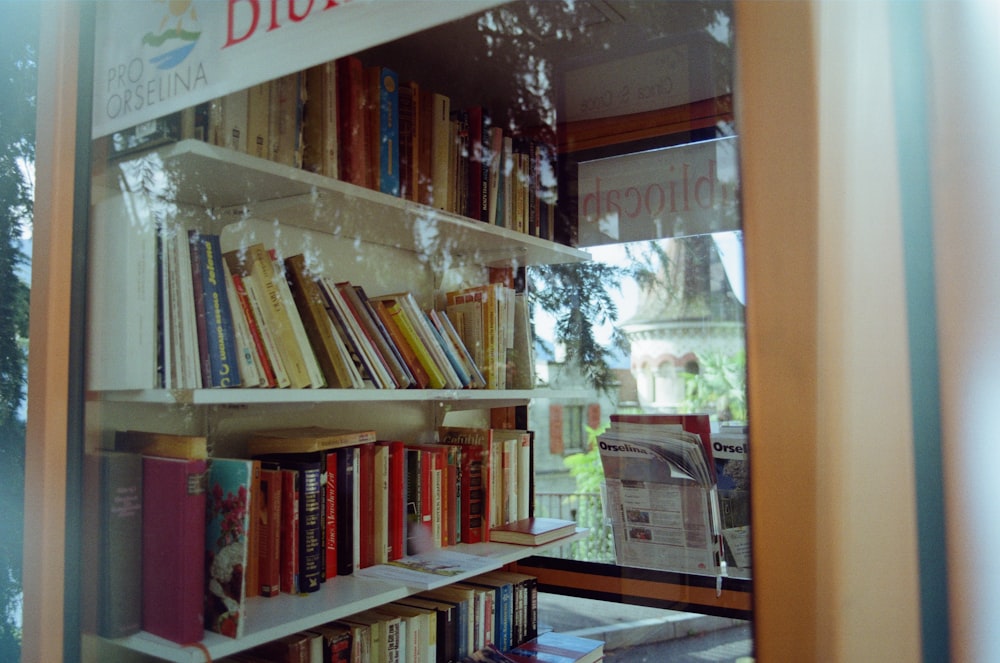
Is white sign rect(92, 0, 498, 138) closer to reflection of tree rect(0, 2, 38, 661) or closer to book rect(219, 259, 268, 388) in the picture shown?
reflection of tree rect(0, 2, 38, 661)

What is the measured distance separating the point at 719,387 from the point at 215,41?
87 cm

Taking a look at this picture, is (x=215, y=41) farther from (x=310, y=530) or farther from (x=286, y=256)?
(x=310, y=530)

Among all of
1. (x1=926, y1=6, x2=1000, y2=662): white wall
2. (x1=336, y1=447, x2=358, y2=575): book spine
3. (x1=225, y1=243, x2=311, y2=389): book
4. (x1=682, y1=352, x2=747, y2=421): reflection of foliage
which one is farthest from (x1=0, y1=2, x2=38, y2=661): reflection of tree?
(x1=926, y1=6, x2=1000, y2=662): white wall

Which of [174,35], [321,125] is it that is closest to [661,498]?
[321,125]

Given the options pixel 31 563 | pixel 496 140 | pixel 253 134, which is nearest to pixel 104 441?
pixel 31 563

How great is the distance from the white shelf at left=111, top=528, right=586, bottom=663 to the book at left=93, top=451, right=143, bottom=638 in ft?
0.12

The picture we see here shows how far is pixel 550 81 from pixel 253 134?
→ 79cm

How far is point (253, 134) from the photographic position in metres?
1.26

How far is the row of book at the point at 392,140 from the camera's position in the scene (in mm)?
1258

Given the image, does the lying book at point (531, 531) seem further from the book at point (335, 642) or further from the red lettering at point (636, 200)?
the red lettering at point (636, 200)

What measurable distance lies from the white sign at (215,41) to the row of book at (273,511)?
57cm

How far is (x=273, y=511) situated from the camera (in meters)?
1.31

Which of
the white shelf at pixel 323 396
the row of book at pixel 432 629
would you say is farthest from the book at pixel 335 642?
the white shelf at pixel 323 396

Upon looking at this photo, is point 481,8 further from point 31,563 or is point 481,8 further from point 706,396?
point 31,563
